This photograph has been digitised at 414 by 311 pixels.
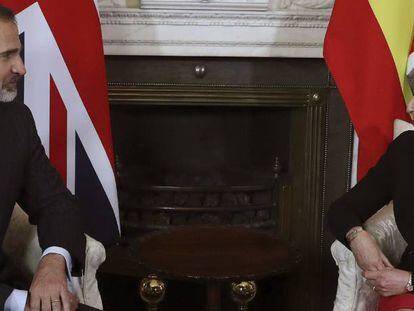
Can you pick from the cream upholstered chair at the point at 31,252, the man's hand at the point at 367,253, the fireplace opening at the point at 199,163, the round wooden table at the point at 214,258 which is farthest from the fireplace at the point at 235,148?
the man's hand at the point at 367,253

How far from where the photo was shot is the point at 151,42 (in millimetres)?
2832

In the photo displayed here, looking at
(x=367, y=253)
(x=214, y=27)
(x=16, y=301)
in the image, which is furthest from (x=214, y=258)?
(x=214, y=27)

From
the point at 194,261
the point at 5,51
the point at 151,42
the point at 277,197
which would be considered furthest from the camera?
the point at 277,197

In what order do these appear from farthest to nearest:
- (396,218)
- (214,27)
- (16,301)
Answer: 1. (214,27)
2. (396,218)
3. (16,301)

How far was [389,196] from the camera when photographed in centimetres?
198

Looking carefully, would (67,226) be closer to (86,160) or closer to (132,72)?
(86,160)

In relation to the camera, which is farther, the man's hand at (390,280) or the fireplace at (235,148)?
the fireplace at (235,148)

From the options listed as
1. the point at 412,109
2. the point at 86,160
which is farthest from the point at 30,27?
the point at 412,109

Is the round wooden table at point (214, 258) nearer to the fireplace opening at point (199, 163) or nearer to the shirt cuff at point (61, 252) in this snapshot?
the shirt cuff at point (61, 252)

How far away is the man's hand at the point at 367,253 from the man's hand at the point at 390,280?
24 mm

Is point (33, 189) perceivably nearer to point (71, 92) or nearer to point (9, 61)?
point (9, 61)

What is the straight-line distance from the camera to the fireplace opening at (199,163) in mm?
3152

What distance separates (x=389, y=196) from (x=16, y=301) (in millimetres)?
1070

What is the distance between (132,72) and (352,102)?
3.11ft
